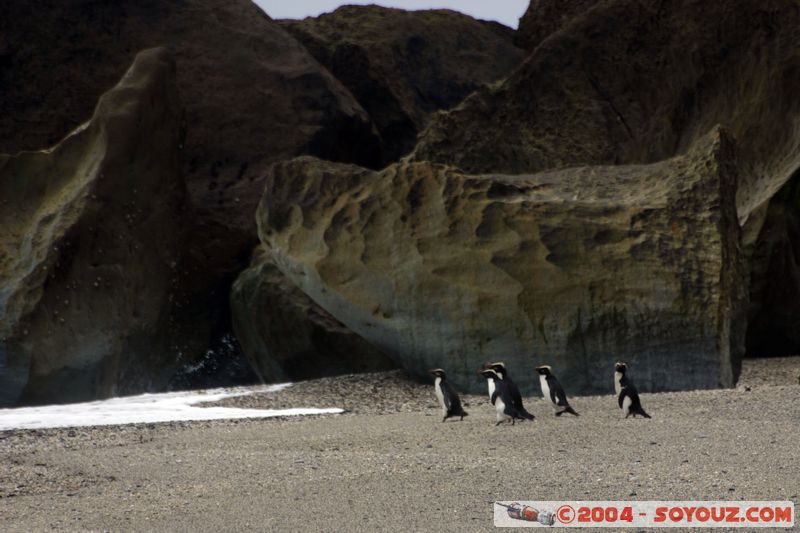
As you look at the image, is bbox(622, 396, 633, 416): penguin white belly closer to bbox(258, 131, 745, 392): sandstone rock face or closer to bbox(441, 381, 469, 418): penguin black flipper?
bbox(441, 381, 469, 418): penguin black flipper

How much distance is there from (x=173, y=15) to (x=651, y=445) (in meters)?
14.0

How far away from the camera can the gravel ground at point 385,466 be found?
20.9ft

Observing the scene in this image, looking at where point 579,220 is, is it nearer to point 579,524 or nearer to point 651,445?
point 651,445

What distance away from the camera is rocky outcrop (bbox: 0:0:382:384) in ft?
62.9

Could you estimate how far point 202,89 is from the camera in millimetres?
19688

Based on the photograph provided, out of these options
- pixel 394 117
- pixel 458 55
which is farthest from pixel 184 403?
pixel 458 55

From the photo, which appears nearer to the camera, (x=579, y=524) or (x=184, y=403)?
(x=579, y=524)

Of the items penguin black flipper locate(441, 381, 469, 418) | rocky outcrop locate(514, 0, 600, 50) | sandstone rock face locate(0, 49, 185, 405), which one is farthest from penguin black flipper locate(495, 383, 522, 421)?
rocky outcrop locate(514, 0, 600, 50)

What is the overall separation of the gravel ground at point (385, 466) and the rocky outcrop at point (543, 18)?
13.0 m

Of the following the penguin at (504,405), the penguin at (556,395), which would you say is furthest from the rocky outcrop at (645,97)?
the penguin at (504,405)

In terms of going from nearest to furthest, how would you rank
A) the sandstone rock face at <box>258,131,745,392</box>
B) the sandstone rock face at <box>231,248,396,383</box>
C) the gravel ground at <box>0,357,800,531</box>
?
the gravel ground at <box>0,357,800,531</box> < the sandstone rock face at <box>258,131,745,392</box> < the sandstone rock face at <box>231,248,396,383</box>

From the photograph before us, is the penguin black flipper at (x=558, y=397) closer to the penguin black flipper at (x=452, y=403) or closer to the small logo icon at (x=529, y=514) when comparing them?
the penguin black flipper at (x=452, y=403)

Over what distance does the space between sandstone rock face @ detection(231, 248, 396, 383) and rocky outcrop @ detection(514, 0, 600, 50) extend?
8.67 metres

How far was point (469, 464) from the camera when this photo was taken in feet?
25.5
